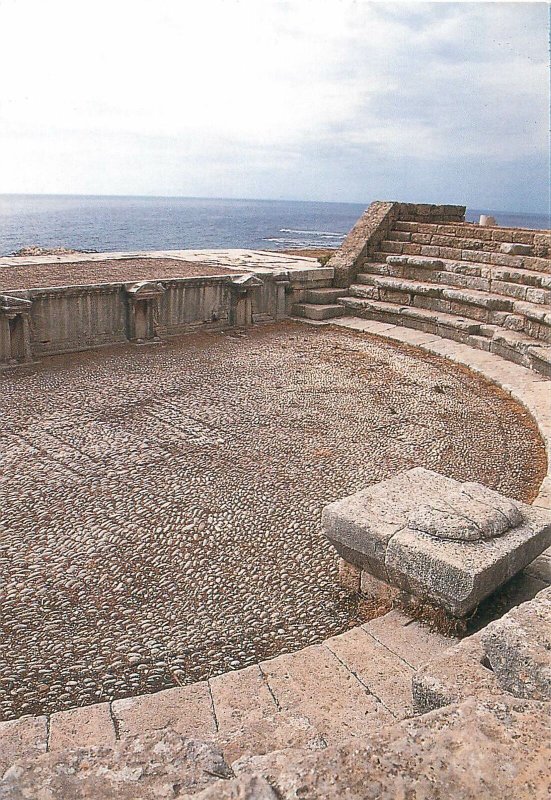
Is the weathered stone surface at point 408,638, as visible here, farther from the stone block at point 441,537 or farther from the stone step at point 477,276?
the stone step at point 477,276

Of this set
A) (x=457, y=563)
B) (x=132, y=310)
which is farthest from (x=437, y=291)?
(x=457, y=563)

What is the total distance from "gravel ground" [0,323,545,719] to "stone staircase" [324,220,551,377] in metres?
1.25

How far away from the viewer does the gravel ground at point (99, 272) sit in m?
10.6

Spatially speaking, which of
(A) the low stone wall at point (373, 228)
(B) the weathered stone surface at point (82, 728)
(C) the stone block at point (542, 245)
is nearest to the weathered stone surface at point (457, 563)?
(B) the weathered stone surface at point (82, 728)

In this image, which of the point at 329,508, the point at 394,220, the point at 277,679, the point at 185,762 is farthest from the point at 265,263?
the point at 185,762

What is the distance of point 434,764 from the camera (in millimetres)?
1896

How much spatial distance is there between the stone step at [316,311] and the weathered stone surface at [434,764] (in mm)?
11095

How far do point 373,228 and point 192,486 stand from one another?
399 inches

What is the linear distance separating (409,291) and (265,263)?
3.61 m

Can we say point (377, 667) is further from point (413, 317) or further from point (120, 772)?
point (413, 317)

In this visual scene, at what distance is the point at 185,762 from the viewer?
7.22 feet

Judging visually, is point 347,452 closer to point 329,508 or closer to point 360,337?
point 329,508

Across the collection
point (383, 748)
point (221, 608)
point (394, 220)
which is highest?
point (394, 220)

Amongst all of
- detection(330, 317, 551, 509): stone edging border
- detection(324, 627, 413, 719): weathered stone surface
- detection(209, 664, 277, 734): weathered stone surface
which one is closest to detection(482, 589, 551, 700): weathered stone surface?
detection(324, 627, 413, 719): weathered stone surface
